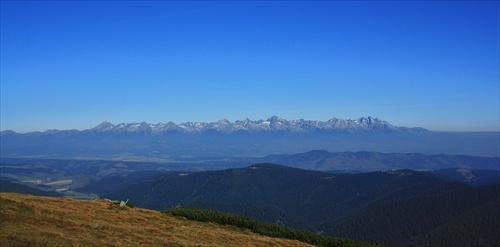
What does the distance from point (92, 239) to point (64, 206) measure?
57.4 feet

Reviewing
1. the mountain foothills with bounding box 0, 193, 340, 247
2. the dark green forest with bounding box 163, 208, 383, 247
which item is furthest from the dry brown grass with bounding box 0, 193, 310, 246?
the dark green forest with bounding box 163, 208, 383, 247

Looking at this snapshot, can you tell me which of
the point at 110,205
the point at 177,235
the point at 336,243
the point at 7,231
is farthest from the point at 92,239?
the point at 336,243

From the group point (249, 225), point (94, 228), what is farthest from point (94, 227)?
point (249, 225)

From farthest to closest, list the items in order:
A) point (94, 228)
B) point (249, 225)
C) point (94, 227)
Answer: point (249, 225) < point (94, 227) < point (94, 228)

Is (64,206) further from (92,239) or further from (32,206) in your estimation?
(92,239)

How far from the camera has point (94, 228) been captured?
4181cm

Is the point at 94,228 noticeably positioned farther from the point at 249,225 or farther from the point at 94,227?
the point at 249,225

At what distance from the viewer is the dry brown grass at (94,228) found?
3569cm

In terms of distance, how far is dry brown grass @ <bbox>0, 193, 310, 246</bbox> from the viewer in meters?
35.7

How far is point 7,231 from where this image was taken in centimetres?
3500

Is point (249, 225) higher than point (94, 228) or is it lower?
lower

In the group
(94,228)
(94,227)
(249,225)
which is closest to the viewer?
(94,228)

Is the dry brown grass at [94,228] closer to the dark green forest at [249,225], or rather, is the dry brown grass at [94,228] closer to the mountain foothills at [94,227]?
the mountain foothills at [94,227]

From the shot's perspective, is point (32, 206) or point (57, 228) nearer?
point (57, 228)
